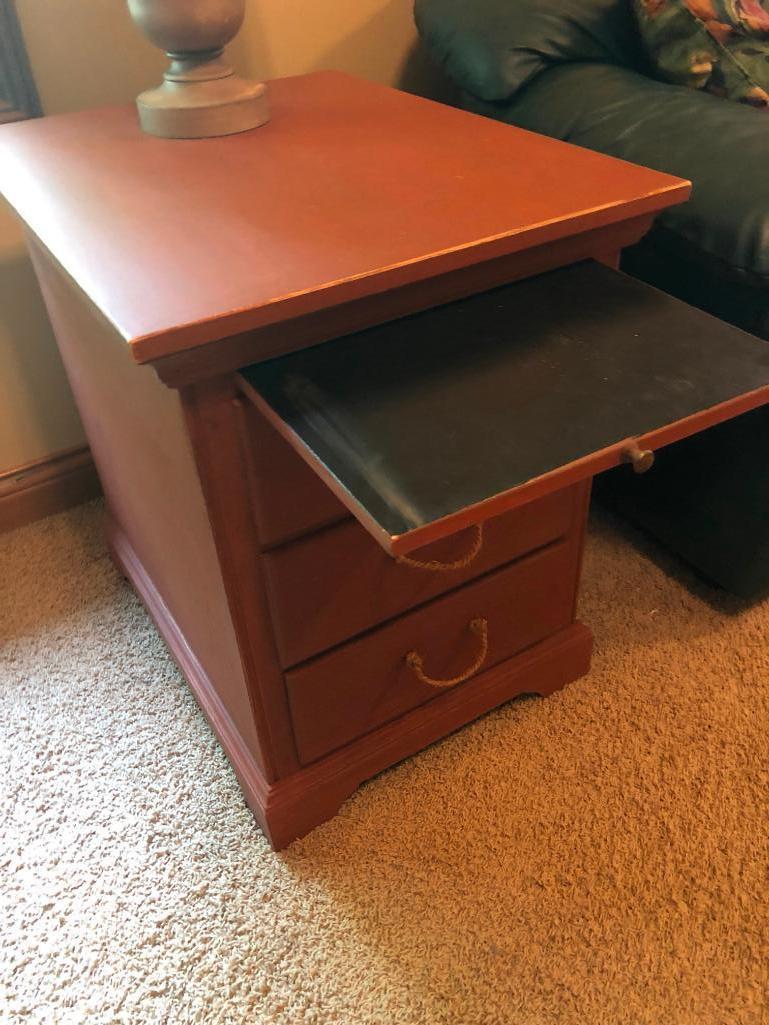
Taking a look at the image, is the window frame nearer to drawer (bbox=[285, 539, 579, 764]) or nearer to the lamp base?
the lamp base

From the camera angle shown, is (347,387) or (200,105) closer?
(347,387)

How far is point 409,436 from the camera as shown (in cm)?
57

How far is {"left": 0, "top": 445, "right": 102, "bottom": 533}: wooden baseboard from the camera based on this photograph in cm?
140

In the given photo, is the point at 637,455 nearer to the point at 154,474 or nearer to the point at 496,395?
the point at 496,395

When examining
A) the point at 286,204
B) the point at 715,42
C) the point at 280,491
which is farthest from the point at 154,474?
→ the point at 715,42

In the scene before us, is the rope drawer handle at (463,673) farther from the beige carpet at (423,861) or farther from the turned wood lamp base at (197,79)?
the turned wood lamp base at (197,79)

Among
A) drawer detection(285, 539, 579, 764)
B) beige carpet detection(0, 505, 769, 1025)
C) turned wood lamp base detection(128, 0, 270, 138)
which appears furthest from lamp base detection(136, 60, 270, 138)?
beige carpet detection(0, 505, 769, 1025)

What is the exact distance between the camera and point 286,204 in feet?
2.43

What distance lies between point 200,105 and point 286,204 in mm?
244

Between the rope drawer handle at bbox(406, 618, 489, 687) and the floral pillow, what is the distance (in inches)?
32.0

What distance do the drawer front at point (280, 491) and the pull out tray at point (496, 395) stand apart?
2.9 inches

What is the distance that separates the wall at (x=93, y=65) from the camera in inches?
44.0

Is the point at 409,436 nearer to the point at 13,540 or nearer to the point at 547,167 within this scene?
the point at 547,167

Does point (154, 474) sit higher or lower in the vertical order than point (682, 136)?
lower
